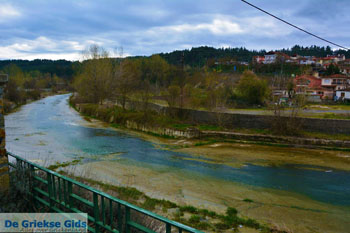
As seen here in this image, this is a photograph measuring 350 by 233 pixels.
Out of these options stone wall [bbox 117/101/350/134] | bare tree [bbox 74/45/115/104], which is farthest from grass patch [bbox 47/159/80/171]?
bare tree [bbox 74/45/115/104]

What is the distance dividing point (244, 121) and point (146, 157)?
1032 cm

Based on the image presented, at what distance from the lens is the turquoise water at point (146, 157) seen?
1337cm

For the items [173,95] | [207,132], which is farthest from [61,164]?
[173,95]

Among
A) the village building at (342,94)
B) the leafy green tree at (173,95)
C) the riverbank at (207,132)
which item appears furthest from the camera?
the village building at (342,94)

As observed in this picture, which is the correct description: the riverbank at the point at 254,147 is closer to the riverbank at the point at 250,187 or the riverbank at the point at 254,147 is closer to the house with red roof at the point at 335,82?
the riverbank at the point at 250,187

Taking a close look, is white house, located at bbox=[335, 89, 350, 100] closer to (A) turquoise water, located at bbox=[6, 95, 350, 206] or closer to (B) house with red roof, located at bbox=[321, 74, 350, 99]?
(B) house with red roof, located at bbox=[321, 74, 350, 99]

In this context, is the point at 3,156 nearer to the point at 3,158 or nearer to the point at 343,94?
the point at 3,158

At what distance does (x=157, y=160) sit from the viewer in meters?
17.3

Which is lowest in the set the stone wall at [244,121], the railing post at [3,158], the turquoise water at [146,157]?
the turquoise water at [146,157]

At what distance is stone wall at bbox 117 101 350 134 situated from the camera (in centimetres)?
2098

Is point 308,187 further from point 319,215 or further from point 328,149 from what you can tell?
point 328,149

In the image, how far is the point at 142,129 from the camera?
2695 centimetres

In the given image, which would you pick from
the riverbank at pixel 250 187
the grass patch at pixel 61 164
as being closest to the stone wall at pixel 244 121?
the riverbank at pixel 250 187

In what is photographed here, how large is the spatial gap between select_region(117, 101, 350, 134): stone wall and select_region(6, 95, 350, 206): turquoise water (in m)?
6.12
